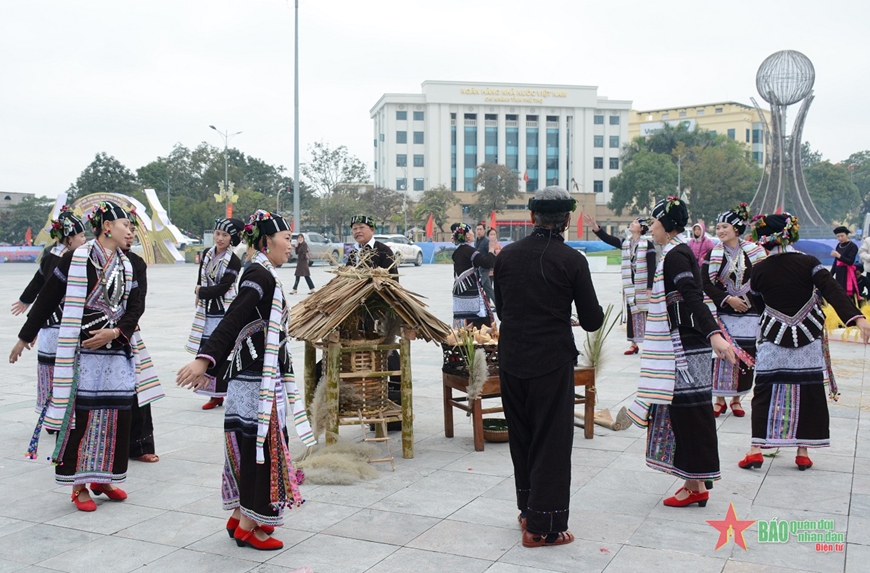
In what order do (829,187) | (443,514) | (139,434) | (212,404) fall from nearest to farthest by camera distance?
1. (443,514)
2. (139,434)
3. (212,404)
4. (829,187)

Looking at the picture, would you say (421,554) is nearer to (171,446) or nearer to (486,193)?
(171,446)

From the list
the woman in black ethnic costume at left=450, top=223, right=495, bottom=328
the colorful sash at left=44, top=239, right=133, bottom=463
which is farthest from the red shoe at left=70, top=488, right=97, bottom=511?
the woman in black ethnic costume at left=450, top=223, right=495, bottom=328

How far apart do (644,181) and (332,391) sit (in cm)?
6942

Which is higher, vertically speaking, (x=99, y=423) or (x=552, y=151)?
(x=552, y=151)

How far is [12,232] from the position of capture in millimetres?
67500

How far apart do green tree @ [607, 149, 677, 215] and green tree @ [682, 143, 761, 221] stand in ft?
9.55

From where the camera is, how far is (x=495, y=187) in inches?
2719

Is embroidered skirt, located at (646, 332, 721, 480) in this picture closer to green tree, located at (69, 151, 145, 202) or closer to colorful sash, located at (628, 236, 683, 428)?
colorful sash, located at (628, 236, 683, 428)

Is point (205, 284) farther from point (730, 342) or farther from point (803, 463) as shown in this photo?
point (803, 463)

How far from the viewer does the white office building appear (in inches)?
3329

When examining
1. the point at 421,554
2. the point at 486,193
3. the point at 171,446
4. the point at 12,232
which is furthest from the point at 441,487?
the point at 12,232

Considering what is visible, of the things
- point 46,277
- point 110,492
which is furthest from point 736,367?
point 46,277

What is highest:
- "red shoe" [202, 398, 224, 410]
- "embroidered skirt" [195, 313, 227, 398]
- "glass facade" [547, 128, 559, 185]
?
"glass facade" [547, 128, 559, 185]

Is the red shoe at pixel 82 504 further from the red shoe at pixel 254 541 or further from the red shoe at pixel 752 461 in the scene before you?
the red shoe at pixel 752 461
